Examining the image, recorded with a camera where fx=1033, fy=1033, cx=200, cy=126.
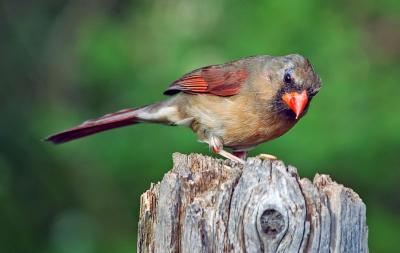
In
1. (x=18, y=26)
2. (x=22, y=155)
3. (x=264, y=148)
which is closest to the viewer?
(x=264, y=148)

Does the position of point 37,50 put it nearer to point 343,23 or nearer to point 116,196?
point 116,196

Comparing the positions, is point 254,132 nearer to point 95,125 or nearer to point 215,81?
point 215,81

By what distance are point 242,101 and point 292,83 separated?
357 mm

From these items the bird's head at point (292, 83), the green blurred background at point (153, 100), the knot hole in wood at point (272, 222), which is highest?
the green blurred background at point (153, 100)

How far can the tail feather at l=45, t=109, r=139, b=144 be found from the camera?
575 centimetres

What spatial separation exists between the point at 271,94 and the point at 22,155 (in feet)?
10.4

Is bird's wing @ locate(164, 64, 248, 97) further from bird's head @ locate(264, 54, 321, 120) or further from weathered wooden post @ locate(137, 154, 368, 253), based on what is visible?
weathered wooden post @ locate(137, 154, 368, 253)

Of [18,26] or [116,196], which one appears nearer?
[116,196]

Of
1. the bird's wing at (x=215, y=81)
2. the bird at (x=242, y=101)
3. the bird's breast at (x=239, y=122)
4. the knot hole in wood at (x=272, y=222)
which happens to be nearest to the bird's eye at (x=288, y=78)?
the bird at (x=242, y=101)

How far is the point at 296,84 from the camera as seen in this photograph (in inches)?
197

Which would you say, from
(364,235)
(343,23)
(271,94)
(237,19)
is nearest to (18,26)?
(237,19)

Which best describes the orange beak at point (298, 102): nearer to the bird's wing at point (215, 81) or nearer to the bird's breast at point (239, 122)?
the bird's breast at point (239, 122)

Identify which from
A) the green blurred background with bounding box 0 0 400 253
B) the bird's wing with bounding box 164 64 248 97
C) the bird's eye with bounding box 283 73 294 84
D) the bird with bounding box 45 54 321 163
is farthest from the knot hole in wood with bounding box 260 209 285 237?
the green blurred background with bounding box 0 0 400 253

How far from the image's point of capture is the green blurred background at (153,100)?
7.44 meters
